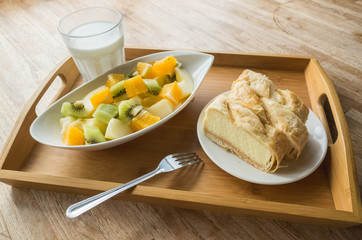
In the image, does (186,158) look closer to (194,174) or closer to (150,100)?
(194,174)

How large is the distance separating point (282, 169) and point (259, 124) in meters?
0.20

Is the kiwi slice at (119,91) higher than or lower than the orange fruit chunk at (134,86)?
lower

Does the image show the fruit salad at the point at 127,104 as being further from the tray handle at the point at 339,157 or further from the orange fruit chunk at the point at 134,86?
the tray handle at the point at 339,157

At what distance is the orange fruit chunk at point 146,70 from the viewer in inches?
58.0

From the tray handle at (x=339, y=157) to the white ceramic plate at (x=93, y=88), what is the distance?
564 mm

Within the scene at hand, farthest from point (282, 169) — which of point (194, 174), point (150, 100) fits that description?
point (150, 100)

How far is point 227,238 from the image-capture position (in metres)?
1.06

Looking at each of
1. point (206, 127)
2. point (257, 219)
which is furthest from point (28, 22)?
point (257, 219)

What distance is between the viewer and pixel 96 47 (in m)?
1.54

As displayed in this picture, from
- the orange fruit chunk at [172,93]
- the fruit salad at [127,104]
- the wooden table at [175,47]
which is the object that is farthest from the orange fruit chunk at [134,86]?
the wooden table at [175,47]

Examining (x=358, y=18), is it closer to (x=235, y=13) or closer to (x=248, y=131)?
(x=235, y=13)

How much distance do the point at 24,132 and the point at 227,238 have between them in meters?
1.01

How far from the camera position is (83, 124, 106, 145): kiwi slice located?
1.21 metres

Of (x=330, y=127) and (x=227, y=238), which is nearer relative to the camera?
(x=227, y=238)
